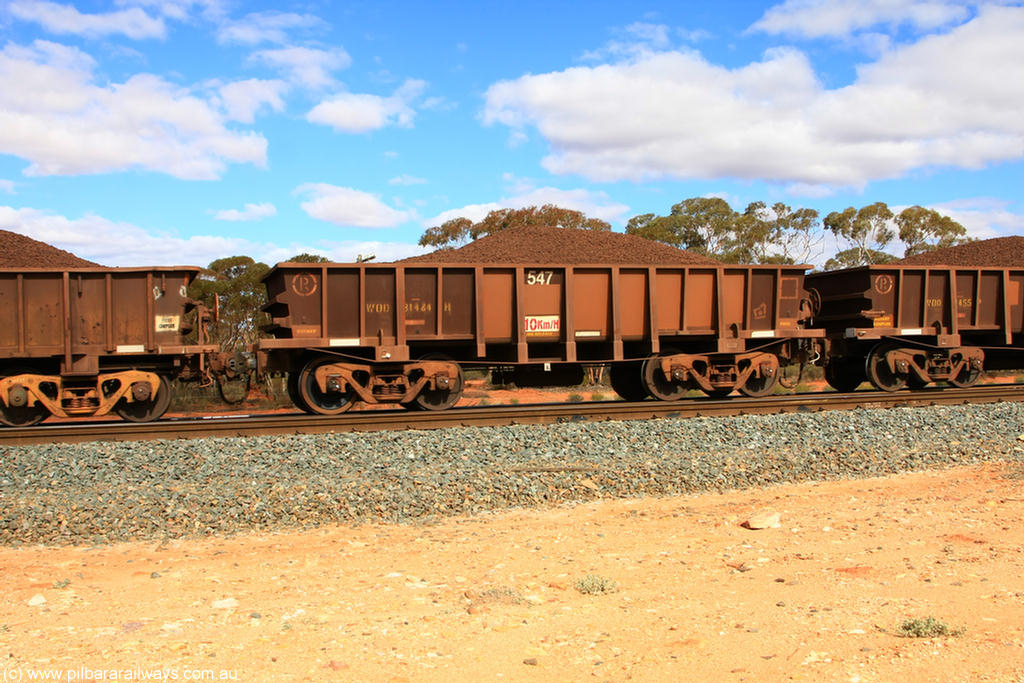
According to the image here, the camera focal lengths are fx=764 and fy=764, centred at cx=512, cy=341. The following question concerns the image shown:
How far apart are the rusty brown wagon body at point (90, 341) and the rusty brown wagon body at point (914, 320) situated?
39.1ft

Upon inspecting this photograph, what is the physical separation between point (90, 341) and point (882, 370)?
47.0 ft

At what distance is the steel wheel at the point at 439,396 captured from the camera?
12.5 meters

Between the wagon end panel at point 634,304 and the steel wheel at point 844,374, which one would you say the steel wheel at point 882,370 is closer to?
the steel wheel at point 844,374

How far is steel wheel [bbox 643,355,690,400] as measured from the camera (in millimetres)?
13461

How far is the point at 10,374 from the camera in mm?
11578

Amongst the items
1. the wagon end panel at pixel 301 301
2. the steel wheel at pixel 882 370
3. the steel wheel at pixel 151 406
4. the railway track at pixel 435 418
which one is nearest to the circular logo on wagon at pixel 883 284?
the steel wheel at pixel 882 370

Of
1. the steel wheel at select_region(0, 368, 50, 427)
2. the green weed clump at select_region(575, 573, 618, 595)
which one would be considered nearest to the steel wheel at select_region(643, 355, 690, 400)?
the green weed clump at select_region(575, 573, 618, 595)

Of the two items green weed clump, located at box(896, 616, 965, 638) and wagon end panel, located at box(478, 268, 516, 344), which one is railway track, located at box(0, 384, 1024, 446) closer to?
wagon end panel, located at box(478, 268, 516, 344)

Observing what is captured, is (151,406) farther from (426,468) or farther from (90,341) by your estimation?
(426,468)

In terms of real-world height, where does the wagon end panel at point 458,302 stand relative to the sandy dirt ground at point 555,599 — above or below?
above

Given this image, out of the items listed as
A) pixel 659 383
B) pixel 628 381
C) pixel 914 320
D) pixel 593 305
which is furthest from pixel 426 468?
pixel 914 320

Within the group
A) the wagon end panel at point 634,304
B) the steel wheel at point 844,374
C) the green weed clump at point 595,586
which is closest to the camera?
the green weed clump at point 595,586

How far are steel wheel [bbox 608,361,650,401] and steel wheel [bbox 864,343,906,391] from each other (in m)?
4.70

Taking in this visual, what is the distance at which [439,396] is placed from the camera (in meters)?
12.6
